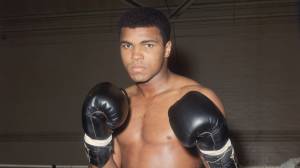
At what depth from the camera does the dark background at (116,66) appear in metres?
4.45

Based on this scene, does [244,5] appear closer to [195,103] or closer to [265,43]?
[265,43]

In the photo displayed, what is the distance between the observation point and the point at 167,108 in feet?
5.67

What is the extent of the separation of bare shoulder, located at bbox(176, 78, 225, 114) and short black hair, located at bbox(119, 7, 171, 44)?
253mm

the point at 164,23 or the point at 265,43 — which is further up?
the point at 164,23

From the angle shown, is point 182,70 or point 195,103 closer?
point 195,103

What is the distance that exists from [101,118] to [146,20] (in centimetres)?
54

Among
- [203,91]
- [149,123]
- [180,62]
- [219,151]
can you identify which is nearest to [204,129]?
[219,151]

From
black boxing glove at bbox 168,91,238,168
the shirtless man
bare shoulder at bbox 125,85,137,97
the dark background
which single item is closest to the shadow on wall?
the dark background

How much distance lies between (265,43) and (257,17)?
0.38 meters

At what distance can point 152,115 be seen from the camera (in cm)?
177

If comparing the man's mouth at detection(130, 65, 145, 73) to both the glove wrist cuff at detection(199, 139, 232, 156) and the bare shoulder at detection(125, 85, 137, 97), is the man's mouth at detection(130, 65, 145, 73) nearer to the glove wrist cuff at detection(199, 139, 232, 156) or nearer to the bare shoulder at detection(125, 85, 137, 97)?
the bare shoulder at detection(125, 85, 137, 97)

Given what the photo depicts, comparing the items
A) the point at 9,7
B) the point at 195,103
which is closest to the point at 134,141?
the point at 195,103

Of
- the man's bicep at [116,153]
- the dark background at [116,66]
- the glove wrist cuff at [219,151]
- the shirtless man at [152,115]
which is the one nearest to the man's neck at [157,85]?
the shirtless man at [152,115]

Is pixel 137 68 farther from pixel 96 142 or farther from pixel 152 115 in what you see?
pixel 96 142
